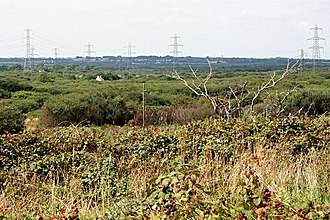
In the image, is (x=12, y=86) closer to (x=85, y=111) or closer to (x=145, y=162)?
(x=85, y=111)

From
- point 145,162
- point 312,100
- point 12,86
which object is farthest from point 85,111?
point 12,86

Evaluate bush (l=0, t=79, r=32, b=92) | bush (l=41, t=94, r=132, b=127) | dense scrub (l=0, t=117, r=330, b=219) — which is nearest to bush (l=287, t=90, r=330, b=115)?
bush (l=41, t=94, r=132, b=127)

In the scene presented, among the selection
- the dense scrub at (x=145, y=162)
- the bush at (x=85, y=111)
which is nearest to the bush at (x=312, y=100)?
the bush at (x=85, y=111)

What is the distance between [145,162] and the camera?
5.92 meters

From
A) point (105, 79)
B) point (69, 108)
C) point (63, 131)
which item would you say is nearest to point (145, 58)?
point (105, 79)

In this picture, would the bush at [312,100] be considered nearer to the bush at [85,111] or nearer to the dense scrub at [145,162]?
the bush at [85,111]

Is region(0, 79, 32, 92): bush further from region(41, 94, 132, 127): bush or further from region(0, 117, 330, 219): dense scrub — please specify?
region(0, 117, 330, 219): dense scrub

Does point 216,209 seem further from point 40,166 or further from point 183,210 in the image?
point 40,166

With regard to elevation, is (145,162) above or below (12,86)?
above

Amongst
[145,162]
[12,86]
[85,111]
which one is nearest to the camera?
[145,162]

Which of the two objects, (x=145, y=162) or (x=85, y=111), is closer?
(x=145, y=162)

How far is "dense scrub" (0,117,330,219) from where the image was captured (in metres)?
4.29

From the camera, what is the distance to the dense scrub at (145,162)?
14.1ft

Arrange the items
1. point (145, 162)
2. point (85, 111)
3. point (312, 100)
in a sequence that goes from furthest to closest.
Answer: point (85, 111)
point (312, 100)
point (145, 162)
